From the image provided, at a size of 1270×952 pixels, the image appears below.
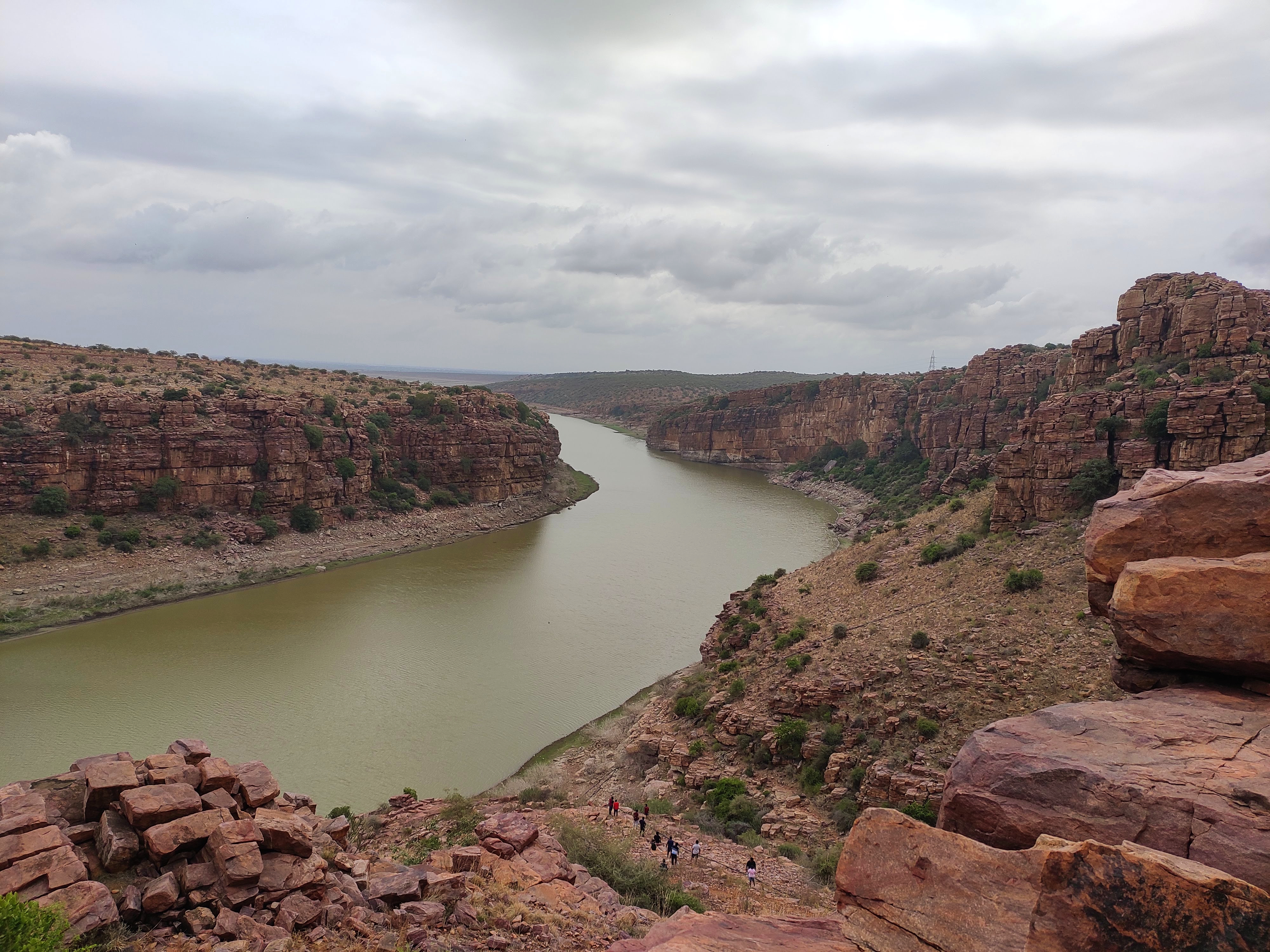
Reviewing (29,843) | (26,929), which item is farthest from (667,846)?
(29,843)

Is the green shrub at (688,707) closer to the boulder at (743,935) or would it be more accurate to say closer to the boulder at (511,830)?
the boulder at (511,830)

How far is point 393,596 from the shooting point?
123ft

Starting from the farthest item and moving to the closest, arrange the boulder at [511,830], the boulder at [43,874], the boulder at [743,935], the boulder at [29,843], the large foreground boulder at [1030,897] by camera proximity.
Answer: the boulder at [511,830]
the boulder at [29,843]
the boulder at [43,874]
the boulder at [743,935]
the large foreground boulder at [1030,897]

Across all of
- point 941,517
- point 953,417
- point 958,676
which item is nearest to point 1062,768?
point 958,676

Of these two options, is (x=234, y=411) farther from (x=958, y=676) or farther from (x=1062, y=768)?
(x=1062, y=768)

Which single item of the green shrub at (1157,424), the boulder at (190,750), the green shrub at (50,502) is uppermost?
the green shrub at (1157,424)

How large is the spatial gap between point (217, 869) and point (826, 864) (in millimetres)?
9867

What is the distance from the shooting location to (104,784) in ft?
33.5

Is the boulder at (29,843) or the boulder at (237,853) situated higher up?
the boulder at (29,843)

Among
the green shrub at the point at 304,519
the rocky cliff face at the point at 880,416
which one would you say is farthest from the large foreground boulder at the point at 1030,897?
the green shrub at the point at 304,519

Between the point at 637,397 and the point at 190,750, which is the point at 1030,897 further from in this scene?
the point at 637,397

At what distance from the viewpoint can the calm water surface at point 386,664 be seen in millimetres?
21000

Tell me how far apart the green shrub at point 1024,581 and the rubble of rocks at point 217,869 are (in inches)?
558

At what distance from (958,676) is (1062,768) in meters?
11.3
